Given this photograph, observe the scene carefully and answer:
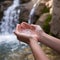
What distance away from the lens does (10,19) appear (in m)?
9.27

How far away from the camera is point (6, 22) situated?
9.36 m

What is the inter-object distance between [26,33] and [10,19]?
7.69 m

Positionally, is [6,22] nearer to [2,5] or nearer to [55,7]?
[2,5]

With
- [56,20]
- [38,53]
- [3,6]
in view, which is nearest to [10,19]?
[3,6]

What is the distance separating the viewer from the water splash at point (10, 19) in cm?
901

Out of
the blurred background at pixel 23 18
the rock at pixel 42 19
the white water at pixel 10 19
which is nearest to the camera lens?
the blurred background at pixel 23 18

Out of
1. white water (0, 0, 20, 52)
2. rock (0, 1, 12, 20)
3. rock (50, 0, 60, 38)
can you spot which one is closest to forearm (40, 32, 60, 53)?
rock (50, 0, 60, 38)

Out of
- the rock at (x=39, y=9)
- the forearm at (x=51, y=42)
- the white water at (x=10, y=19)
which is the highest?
the forearm at (x=51, y=42)

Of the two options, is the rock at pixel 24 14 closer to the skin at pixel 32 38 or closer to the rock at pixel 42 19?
the rock at pixel 42 19

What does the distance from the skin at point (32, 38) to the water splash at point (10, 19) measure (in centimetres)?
717

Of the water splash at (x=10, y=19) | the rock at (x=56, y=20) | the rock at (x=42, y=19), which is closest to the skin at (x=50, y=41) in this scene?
the rock at (x=56, y=20)

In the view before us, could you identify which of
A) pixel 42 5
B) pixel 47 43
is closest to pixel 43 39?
pixel 47 43

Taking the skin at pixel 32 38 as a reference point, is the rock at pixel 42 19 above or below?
below

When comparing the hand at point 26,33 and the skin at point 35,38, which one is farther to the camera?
the hand at point 26,33
